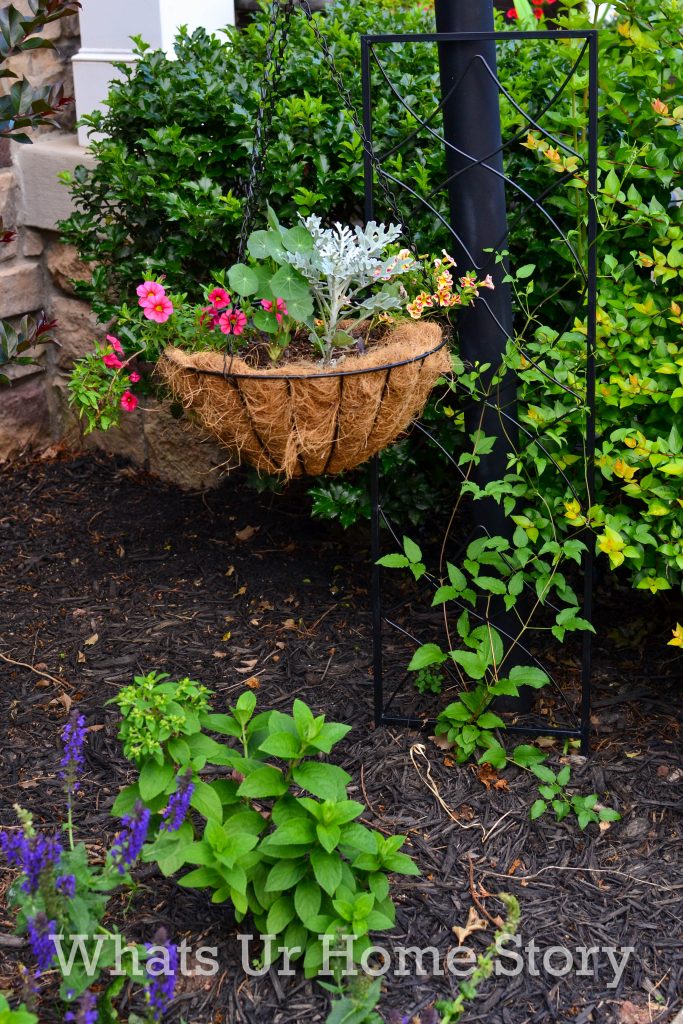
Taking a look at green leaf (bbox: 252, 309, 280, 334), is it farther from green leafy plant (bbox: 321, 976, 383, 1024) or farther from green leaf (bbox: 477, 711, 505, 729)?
green leafy plant (bbox: 321, 976, 383, 1024)

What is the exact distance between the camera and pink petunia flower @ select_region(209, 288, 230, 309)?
2.44 metres

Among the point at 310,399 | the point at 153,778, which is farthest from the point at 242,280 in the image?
the point at 153,778

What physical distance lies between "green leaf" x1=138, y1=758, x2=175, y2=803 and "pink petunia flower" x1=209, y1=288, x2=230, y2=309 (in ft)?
3.21

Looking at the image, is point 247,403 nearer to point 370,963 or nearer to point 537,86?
point 370,963

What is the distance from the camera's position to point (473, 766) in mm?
2791

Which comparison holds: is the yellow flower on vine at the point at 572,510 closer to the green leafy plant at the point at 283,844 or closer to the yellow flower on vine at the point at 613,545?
the yellow flower on vine at the point at 613,545

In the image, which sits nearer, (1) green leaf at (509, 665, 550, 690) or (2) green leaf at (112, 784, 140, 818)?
(2) green leaf at (112, 784, 140, 818)

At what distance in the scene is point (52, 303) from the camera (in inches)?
167

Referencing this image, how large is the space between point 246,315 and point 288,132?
965 mm

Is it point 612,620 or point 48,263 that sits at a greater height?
point 48,263

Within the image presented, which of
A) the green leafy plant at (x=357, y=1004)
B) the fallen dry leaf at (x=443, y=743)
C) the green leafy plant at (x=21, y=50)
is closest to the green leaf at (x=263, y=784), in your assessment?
the green leafy plant at (x=357, y=1004)

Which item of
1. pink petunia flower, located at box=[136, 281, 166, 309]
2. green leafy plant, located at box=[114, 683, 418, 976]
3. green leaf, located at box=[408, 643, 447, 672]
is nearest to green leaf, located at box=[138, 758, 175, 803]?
green leafy plant, located at box=[114, 683, 418, 976]

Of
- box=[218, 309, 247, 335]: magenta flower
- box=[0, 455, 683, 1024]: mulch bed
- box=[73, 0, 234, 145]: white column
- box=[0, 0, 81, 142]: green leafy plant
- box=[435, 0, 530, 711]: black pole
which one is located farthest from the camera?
box=[73, 0, 234, 145]: white column

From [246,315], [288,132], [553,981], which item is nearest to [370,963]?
[553,981]
